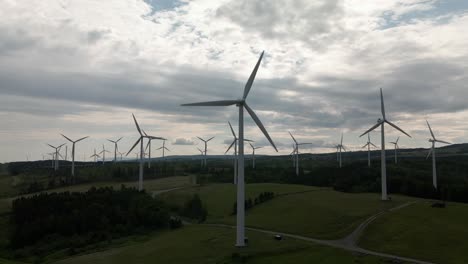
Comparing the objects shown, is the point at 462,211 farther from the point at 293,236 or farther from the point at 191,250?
the point at 191,250

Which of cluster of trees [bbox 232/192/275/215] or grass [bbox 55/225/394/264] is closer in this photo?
grass [bbox 55/225/394/264]

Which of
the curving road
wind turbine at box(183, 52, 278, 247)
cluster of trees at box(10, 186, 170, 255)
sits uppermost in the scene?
wind turbine at box(183, 52, 278, 247)

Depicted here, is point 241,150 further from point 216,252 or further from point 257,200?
point 257,200

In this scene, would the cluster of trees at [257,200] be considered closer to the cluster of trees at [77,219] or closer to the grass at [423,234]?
the cluster of trees at [77,219]

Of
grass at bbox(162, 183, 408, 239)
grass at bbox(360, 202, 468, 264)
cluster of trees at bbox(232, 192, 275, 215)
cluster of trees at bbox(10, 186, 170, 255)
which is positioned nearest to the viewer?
grass at bbox(360, 202, 468, 264)

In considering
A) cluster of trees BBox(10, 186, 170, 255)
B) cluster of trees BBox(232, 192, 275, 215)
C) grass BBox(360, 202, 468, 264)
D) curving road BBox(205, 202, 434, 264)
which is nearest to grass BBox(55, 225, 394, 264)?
curving road BBox(205, 202, 434, 264)

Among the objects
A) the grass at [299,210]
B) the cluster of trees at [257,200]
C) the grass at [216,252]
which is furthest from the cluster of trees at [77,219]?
the cluster of trees at [257,200]

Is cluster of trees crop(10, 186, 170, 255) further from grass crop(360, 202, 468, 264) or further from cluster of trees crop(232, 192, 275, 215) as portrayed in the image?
grass crop(360, 202, 468, 264)

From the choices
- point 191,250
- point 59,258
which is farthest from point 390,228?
point 59,258
